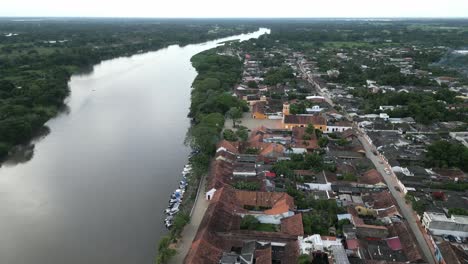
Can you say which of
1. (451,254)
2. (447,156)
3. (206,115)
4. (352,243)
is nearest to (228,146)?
(206,115)

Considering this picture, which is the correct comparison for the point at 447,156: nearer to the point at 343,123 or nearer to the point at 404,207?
the point at 404,207

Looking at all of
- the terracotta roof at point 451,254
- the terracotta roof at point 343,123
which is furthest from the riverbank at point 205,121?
the terracotta roof at point 451,254

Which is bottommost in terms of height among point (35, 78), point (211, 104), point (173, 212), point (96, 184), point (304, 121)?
point (96, 184)

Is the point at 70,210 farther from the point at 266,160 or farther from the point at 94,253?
the point at 266,160

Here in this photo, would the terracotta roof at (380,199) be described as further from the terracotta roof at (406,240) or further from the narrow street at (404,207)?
the terracotta roof at (406,240)

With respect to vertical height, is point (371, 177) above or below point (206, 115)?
below

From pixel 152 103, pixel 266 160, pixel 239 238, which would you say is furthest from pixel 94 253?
pixel 152 103
